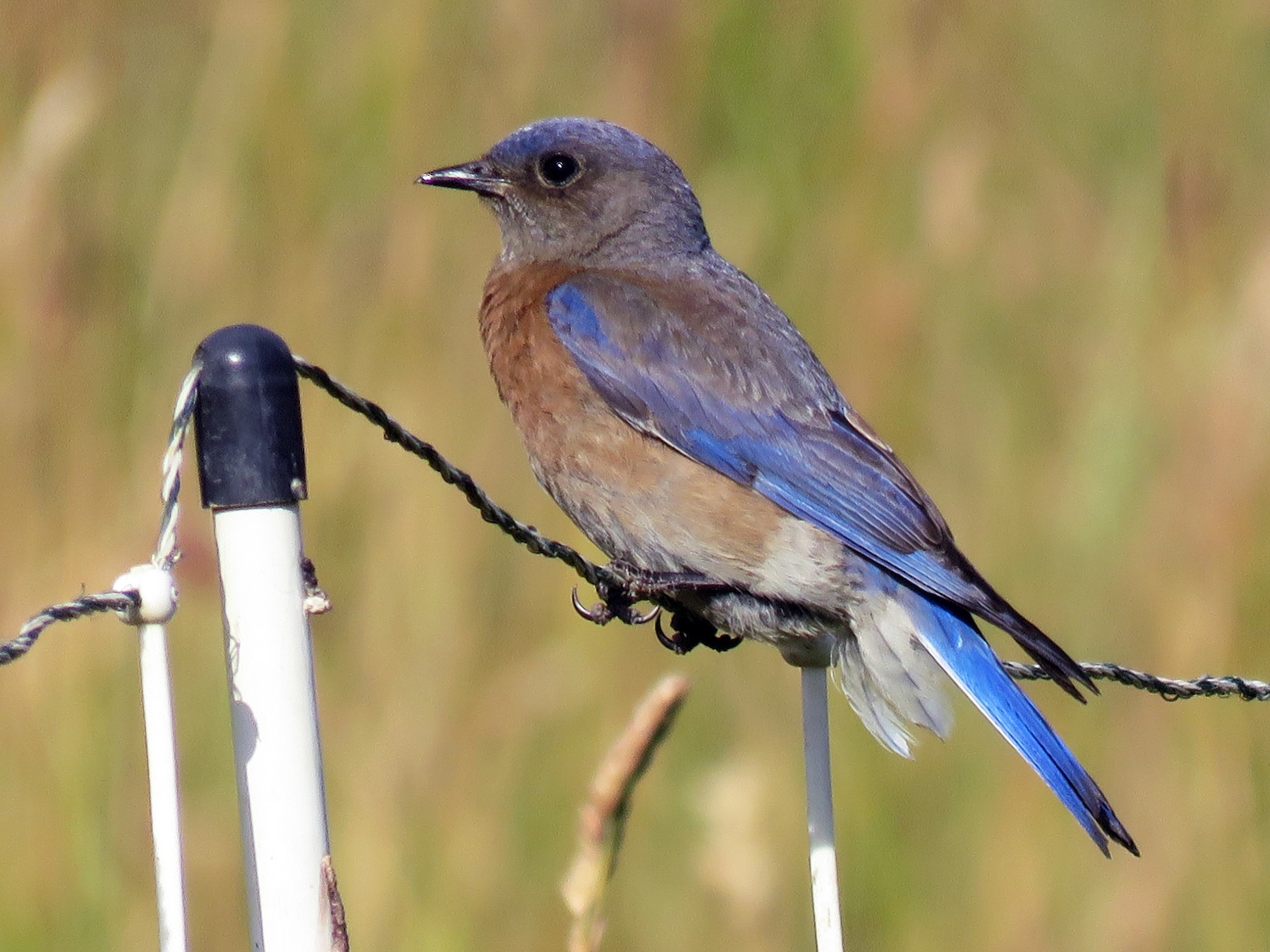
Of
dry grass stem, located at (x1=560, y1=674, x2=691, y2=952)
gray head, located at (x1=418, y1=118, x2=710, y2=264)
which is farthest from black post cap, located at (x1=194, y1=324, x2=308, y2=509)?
gray head, located at (x1=418, y1=118, x2=710, y2=264)

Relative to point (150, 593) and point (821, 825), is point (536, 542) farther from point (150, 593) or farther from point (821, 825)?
point (150, 593)

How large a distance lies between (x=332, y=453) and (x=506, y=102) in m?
1.06

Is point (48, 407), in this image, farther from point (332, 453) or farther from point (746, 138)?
point (746, 138)

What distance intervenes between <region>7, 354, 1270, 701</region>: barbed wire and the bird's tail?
81 mm

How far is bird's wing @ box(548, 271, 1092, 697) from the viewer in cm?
317

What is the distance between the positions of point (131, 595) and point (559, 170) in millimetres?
2484

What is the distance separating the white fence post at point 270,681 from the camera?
5.96 feet

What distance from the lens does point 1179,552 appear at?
152 inches

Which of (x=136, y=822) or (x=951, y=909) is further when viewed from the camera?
(x=951, y=909)

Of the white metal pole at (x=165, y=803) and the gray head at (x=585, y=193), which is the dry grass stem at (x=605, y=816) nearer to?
the white metal pole at (x=165, y=803)

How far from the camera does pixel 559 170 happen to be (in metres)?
4.06

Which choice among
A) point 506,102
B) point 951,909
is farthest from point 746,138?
point 951,909

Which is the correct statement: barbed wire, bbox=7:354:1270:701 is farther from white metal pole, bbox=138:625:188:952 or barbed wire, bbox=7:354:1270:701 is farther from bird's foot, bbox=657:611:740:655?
bird's foot, bbox=657:611:740:655

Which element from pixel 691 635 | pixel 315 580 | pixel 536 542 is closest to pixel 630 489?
pixel 691 635
